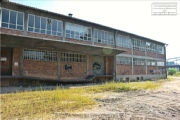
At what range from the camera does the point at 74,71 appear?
21031 millimetres

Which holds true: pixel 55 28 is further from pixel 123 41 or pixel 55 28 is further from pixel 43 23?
pixel 123 41

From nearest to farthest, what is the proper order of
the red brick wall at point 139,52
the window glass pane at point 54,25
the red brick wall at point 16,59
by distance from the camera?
the red brick wall at point 16,59
the window glass pane at point 54,25
the red brick wall at point 139,52

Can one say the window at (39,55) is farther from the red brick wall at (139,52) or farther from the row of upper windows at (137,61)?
the red brick wall at (139,52)

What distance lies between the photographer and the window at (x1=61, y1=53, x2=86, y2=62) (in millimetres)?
20209

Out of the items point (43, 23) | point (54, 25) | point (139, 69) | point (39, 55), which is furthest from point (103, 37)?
point (139, 69)

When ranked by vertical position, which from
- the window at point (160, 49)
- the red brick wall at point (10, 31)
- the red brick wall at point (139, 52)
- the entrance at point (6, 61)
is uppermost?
the window at point (160, 49)

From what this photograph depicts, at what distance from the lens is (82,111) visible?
6.92 metres

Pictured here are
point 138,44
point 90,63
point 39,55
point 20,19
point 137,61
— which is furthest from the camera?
point 138,44

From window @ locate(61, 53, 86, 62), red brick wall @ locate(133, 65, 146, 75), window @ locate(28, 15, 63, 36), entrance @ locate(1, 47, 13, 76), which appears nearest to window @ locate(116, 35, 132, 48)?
red brick wall @ locate(133, 65, 146, 75)

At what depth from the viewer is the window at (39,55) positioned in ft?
56.9

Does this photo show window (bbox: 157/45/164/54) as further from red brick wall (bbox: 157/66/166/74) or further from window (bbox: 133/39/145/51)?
window (bbox: 133/39/145/51)

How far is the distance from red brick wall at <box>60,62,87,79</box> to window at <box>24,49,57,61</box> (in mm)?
1373

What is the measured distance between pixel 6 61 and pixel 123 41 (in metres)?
17.9

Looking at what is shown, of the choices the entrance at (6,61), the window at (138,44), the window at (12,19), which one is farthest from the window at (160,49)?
the entrance at (6,61)
